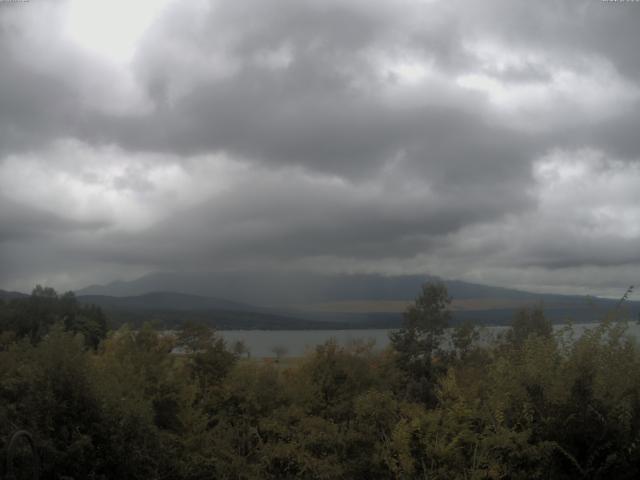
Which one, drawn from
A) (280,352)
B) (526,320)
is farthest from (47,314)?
(526,320)

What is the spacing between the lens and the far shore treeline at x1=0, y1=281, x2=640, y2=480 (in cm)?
738

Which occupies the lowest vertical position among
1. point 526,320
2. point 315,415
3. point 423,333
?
point 315,415

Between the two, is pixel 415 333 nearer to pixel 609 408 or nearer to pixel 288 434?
pixel 288 434

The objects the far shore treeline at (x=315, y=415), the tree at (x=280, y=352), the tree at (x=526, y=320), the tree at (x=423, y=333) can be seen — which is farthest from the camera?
the tree at (x=423, y=333)

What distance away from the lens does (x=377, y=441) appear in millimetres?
8773

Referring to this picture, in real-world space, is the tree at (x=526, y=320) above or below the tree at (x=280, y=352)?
above

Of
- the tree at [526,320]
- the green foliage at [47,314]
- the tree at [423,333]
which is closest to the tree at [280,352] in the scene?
the tree at [423,333]

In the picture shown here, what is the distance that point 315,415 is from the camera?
10844 millimetres

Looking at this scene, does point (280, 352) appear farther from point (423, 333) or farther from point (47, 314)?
point (47, 314)

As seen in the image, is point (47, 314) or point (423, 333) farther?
point (47, 314)

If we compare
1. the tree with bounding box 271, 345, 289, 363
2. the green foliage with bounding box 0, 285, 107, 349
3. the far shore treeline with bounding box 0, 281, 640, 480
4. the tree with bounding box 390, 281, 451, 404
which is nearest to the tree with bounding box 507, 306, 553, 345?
the tree with bounding box 390, 281, 451, 404

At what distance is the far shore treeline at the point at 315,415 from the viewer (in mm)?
7379

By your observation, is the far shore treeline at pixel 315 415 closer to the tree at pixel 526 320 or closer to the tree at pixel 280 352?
the tree at pixel 280 352

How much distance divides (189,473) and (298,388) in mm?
2904
